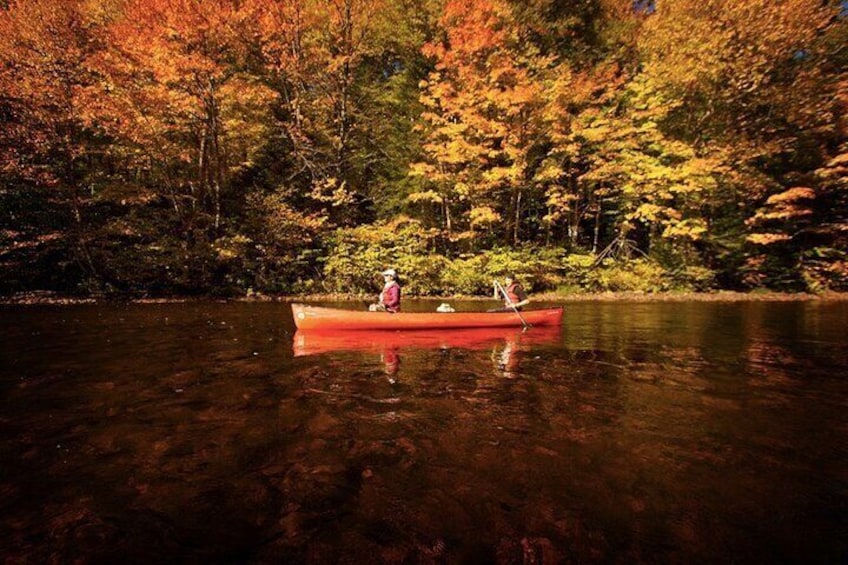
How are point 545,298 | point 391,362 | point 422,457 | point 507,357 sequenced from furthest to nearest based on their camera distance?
point 545,298 < point 507,357 < point 391,362 < point 422,457

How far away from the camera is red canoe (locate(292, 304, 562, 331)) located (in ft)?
33.9

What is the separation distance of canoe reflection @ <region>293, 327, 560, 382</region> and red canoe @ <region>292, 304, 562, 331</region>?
8.3 inches

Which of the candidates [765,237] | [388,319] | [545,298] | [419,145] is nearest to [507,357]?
[388,319]

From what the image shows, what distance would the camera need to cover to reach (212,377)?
6.99 m

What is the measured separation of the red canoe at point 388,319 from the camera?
10.3 metres

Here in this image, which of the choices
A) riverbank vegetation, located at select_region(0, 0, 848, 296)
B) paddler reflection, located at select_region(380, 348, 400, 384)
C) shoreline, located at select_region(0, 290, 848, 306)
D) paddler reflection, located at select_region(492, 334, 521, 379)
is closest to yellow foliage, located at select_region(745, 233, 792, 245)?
riverbank vegetation, located at select_region(0, 0, 848, 296)

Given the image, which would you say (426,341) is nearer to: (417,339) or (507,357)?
(417,339)

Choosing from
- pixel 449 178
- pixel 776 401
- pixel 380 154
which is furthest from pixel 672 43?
pixel 776 401

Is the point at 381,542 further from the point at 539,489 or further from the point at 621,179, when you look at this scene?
the point at 621,179

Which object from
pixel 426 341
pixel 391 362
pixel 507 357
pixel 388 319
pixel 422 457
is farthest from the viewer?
pixel 388 319

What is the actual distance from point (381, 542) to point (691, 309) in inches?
654

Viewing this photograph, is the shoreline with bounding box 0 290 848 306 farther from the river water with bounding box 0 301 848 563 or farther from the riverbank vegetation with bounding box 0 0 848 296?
the river water with bounding box 0 301 848 563

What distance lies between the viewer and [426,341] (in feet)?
33.9

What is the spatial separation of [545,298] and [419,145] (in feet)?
32.2
